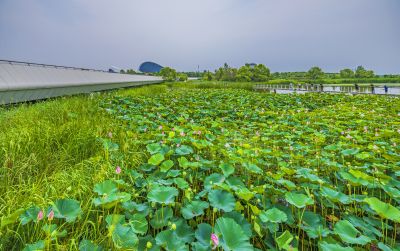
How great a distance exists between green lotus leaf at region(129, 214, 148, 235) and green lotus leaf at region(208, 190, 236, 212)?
0.42 metres

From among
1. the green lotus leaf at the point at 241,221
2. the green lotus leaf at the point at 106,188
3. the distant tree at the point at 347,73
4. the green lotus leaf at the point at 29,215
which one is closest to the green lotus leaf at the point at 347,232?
the green lotus leaf at the point at 241,221

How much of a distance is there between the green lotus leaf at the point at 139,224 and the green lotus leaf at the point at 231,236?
1.30 feet

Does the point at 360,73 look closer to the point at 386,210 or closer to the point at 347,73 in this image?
the point at 347,73

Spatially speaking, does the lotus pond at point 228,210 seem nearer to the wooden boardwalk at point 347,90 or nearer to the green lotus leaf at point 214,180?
the green lotus leaf at point 214,180

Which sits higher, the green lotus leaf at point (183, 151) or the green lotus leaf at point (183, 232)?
the green lotus leaf at point (183, 151)

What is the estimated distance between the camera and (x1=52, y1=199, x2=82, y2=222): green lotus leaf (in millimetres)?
1272

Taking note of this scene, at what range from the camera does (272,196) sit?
1.81 meters

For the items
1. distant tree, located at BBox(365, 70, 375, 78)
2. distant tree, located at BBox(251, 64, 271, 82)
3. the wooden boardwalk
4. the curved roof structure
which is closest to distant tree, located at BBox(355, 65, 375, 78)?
distant tree, located at BBox(365, 70, 375, 78)

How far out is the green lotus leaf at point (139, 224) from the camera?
4.13 feet

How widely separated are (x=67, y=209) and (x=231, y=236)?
0.90 m

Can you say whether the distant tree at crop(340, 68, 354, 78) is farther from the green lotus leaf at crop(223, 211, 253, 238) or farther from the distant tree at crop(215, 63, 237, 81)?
the green lotus leaf at crop(223, 211, 253, 238)

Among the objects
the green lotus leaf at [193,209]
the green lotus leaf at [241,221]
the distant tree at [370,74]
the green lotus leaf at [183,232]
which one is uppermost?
the distant tree at [370,74]

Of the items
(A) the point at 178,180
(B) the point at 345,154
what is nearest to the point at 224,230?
(A) the point at 178,180

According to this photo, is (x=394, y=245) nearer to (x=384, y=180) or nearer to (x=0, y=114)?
(x=384, y=180)
